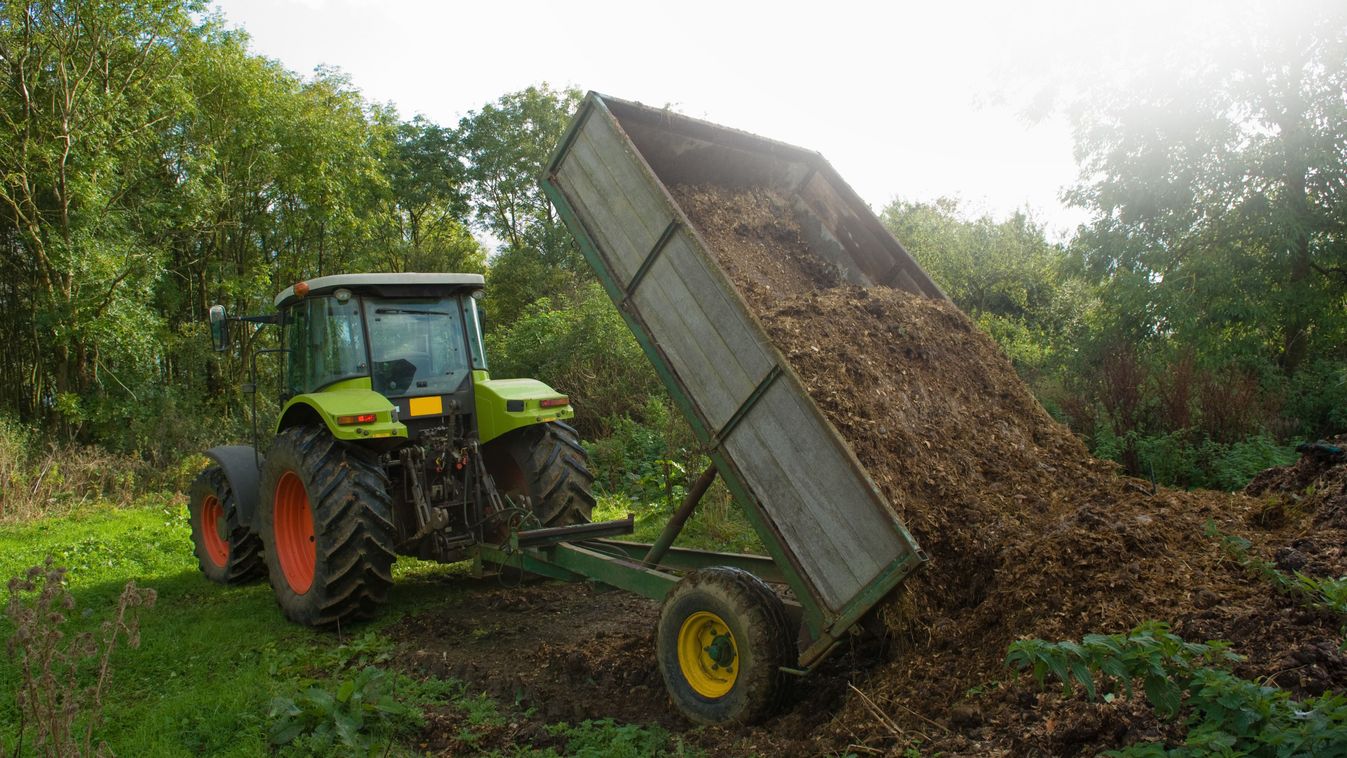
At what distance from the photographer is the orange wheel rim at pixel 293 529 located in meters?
A: 5.97

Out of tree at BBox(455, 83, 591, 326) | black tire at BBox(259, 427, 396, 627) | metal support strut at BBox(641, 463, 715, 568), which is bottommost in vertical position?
metal support strut at BBox(641, 463, 715, 568)

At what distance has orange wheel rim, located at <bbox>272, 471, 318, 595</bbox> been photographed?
597cm

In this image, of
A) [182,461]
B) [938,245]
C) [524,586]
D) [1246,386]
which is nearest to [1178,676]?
[524,586]

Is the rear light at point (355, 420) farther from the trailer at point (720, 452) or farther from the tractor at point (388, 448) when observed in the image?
the trailer at point (720, 452)

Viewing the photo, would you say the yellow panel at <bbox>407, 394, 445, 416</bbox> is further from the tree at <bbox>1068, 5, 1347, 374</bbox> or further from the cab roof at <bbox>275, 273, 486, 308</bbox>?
the tree at <bbox>1068, 5, 1347, 374</bbox>

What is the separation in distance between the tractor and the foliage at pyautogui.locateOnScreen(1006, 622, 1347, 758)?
365 cm

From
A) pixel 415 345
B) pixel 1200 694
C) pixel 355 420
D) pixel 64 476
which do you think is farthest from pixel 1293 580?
pixel 64 476

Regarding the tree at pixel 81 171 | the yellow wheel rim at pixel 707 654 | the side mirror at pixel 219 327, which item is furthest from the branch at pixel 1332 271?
the tree at pixel 81 171

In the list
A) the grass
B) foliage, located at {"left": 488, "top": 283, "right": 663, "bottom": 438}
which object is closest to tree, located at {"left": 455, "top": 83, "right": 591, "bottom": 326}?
foliage, located at {"left": 488, "top": 283, "right": 663, "bottom": 438}

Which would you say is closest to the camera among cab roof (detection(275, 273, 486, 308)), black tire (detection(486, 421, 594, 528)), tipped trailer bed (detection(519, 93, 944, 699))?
tipped trailer bed (detection(519, 93, 944, 699))

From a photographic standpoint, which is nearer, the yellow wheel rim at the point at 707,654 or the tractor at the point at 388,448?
the yellow wheel rim at the point at 707,654

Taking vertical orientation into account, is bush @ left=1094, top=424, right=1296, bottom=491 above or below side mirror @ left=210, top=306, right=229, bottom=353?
below

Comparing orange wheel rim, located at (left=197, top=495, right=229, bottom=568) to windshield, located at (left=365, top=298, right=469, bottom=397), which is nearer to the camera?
windshield, located at (left=365, top=298, right=469, bottom=397)

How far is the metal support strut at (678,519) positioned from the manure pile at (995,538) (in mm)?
986
